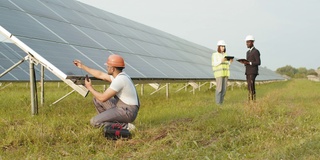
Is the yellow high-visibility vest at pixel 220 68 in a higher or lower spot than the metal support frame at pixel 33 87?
higher

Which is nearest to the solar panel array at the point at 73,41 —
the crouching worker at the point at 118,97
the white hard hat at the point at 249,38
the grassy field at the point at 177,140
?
the crouching worker at the point at 118,97

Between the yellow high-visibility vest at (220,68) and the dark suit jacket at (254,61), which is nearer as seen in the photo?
the dark suit jacket at (254,61)

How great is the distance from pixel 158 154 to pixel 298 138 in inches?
79.9

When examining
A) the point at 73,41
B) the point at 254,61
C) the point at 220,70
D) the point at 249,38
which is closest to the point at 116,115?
the point at 73,41

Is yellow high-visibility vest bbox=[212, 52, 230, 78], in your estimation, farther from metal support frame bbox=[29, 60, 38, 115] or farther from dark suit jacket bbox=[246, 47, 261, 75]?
metal support frame bbox=[29, 60, 38, 115]

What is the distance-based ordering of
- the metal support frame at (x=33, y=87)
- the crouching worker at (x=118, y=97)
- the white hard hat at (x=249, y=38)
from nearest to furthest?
1. the crouching worker at (x=118, y=97)
2. the metal support frame at (x=33, y=87)
3. the white hard hat at (x=249, y=38)

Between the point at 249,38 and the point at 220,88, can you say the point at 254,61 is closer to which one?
the point at 249,38

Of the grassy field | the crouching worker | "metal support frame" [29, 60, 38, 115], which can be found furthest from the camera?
"metal support frame" [29, 60, 38, 115]

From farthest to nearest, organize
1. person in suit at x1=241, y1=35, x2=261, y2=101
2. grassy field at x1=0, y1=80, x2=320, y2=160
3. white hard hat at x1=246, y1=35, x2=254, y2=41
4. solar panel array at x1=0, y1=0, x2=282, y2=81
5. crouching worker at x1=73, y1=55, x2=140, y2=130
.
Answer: white hard hat at x1=246, y1=35, x2=254, y2=41 → person in suit at x1=241, y1=35, x2=261, y2=101 → solar panel array at x1=0, y1=0, x2=282, y2=81 → crouching worker at x1=73, y1=55, x2=140, y2=130 → grassy field at x1=0, y1=80, x2=320, y2=160

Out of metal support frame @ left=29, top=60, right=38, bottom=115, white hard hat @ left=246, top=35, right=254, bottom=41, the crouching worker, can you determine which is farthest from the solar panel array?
white hard hat @ left=246, top=35, right=254, bottom=41

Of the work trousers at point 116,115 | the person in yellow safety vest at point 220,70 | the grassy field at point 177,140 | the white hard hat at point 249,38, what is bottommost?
the grassy field at point 177,140

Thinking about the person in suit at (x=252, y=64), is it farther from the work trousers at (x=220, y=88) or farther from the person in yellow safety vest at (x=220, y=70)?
the work trousers at (x=220, y=88)

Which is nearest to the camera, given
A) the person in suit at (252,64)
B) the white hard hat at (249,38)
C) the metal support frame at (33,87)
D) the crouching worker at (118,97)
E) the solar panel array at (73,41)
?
the crouching worker at (118,97)

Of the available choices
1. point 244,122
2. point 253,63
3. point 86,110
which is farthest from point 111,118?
point 253,63
